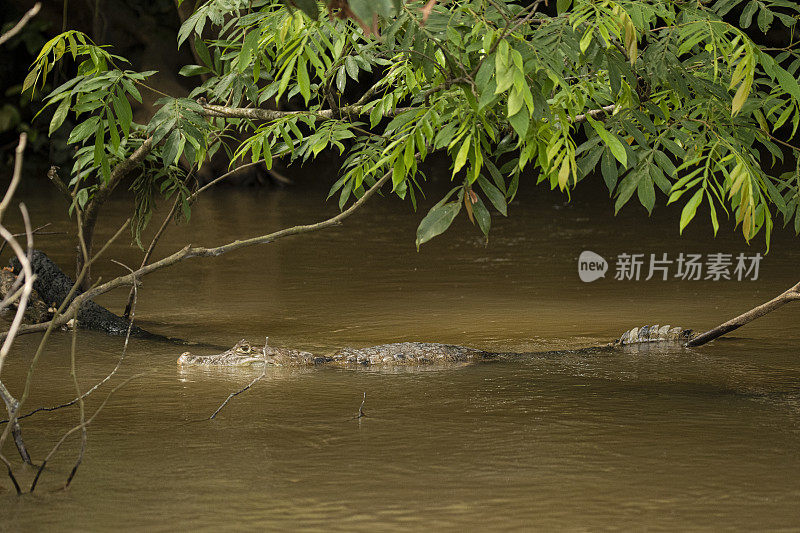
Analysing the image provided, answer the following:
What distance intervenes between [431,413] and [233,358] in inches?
59.3

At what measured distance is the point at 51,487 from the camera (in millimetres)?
3850

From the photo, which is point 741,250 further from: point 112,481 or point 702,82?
point 112,481

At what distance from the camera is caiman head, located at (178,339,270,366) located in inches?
234

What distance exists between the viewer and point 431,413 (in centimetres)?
497

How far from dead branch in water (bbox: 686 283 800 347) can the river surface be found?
0.11m

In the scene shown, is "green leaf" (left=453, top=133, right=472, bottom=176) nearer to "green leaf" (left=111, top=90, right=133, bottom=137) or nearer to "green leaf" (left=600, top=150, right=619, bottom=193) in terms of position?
"green leaf" (left=600, top=150, right=619, bottom=193)

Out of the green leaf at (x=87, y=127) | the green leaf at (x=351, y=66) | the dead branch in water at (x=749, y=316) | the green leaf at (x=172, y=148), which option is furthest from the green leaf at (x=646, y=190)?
the dead branch in water at (x=749, y=316)

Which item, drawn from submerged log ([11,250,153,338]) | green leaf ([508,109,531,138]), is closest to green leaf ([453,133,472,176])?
green leaf ([508,109,531,138])

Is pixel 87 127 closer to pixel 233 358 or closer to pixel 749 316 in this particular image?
pixel 233 358

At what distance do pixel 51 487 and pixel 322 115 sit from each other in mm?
2099

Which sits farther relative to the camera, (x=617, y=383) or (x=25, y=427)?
(x=617, y=383)

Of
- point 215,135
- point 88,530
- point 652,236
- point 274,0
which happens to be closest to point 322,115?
point 274,0

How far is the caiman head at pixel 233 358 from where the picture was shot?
595cm

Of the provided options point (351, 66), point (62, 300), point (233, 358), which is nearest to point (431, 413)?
point (233, 358)
